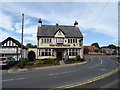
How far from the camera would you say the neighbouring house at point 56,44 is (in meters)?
25.9

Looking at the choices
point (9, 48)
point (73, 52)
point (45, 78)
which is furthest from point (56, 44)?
point (45, 78)

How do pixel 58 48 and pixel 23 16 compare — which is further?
pixel 58 48

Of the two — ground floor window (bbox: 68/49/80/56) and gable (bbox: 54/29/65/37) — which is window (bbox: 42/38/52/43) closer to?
gable (bbox: 54/29/65/37)

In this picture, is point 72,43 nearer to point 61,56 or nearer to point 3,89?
point 61,56

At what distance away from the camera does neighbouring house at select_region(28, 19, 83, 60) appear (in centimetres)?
2594

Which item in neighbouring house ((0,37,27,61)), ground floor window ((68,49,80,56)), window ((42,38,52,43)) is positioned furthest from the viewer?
ground floor window ((68,49,80,56))

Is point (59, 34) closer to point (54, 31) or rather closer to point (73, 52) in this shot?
point (54, 31)

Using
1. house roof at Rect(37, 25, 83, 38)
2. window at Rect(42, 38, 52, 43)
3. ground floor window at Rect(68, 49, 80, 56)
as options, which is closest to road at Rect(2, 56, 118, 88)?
window at Rect(42, 38, 52, 43)

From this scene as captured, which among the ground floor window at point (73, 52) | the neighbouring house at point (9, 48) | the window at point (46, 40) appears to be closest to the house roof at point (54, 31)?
the window at point (46, 40)

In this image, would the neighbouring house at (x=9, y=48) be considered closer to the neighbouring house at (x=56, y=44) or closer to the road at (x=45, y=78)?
the neighbouring house at (x=56, y=44)

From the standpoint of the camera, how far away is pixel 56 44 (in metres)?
26.7

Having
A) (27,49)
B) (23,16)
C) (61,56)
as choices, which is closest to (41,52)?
(27,49)

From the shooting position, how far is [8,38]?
23312mm

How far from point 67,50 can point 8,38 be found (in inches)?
553
